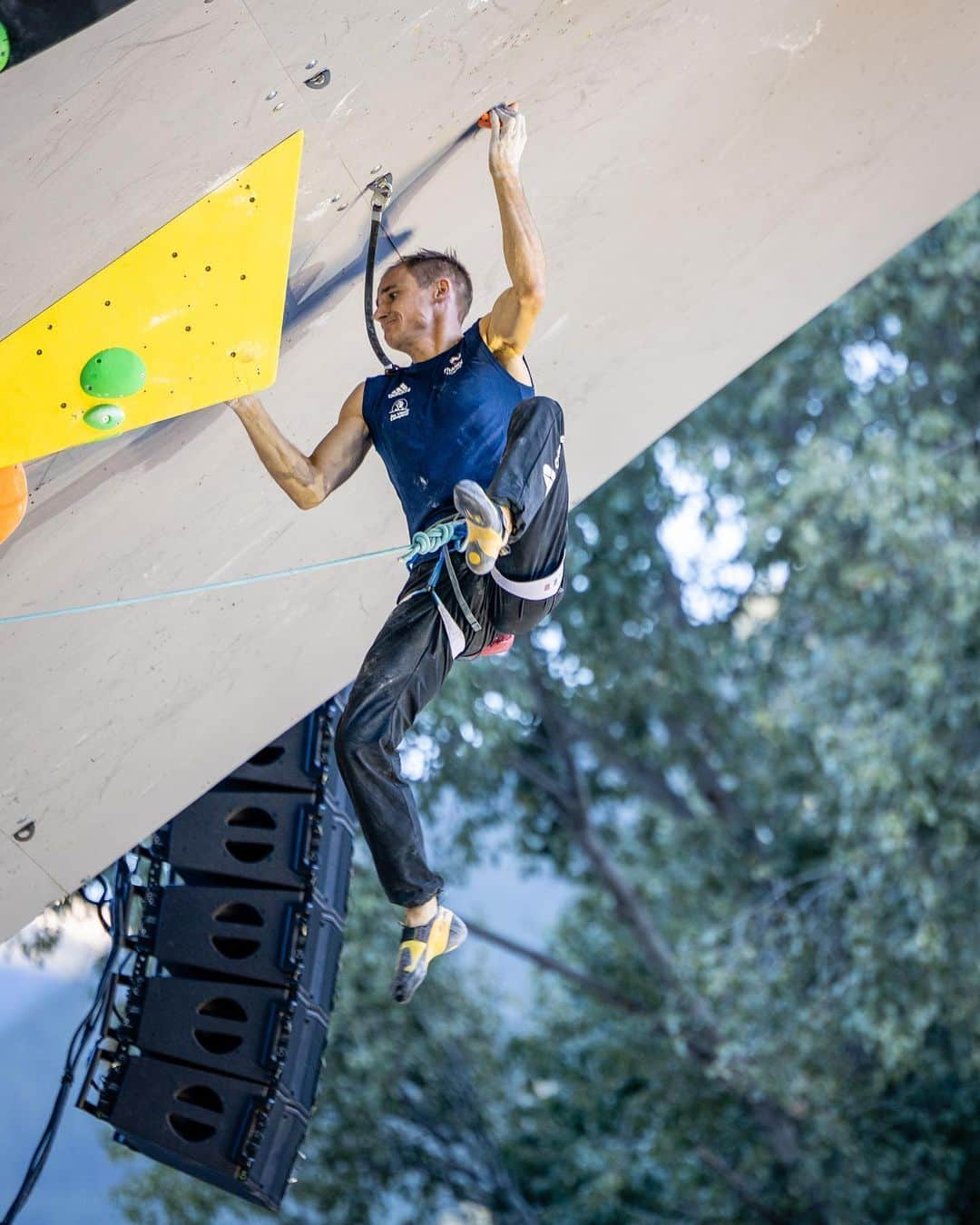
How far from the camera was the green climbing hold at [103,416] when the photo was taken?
11.4ft

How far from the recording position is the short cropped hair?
140 inches

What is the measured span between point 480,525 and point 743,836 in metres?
7.72

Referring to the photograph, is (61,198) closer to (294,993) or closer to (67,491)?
(67,491)

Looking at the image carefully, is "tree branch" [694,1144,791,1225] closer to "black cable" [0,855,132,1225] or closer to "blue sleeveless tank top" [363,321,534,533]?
"black cable" [0,855,132,1225]

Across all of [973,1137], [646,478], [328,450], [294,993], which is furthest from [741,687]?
[328,450]

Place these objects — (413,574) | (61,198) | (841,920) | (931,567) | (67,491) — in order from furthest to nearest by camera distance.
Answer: (841,920) → (931,567) → (67,491) → (413,574) → (61,198)

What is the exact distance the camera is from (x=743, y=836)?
34.3ft

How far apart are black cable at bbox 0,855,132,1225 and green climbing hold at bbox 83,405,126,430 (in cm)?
178

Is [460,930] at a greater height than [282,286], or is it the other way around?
[282,286]

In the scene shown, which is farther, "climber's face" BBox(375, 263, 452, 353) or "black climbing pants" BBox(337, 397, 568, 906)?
"climber's face" BBox(375, 263, 452, 353)

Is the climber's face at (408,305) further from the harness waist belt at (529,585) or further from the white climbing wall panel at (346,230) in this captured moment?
the harness waist belt at (529,585)

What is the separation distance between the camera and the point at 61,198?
328cm

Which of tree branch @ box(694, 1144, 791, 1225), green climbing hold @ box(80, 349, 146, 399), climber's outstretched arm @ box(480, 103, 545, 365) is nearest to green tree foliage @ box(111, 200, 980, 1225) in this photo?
tree branch @ box(694, 1144, 791, 1225)

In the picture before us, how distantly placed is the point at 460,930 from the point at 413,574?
752 mm
